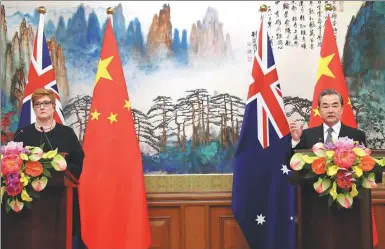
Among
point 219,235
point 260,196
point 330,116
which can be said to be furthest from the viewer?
point 219,235

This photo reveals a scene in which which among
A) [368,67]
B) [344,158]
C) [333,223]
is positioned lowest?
[333,223]

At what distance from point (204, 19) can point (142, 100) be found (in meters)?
0.96

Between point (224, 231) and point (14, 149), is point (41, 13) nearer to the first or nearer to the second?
point (14, 149)

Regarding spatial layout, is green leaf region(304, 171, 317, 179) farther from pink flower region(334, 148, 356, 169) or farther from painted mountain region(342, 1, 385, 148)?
painted mountain region(342, 1, 385, 148)

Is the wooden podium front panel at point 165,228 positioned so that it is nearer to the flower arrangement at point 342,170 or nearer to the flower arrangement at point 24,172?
the flower arrangement at point 24,172

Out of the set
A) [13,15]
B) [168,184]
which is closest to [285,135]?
[168,184]

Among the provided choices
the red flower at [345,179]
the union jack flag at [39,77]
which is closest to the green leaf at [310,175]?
the red flower at [345,179]

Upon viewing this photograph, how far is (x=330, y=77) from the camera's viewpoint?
15.1ft

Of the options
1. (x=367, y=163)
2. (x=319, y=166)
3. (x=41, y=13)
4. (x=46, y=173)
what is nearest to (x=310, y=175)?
(x=319, y=166)

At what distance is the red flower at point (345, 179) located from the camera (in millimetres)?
2881

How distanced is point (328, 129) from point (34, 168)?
2047 millimetres

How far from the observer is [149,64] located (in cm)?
493

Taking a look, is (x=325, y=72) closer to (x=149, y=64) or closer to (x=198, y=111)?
(x=198, y=111)

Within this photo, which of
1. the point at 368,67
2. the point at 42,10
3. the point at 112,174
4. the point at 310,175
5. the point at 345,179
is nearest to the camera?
the point at 345,179
